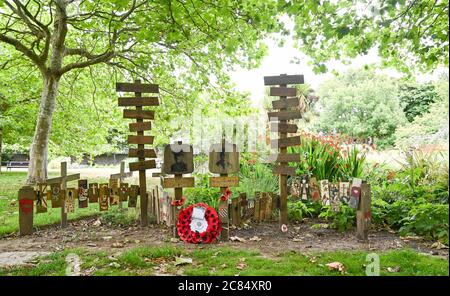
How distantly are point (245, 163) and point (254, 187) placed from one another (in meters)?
1.45

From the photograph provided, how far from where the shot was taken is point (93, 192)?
5816 mm

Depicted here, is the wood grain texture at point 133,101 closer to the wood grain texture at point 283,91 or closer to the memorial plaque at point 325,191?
the wood grain texture at point 283,91

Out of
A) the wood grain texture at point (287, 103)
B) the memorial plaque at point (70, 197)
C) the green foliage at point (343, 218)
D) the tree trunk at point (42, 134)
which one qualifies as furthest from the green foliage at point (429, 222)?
the tree trunk at point (42, 134)

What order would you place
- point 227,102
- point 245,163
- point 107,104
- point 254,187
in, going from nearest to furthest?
point 254,187 → point 245,163 → point 227,102 → point 107,104

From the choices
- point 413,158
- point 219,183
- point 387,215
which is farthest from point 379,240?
point 413,158

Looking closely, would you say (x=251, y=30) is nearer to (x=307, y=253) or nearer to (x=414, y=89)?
(x=307, y=253)

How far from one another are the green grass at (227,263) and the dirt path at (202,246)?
286 millimetres

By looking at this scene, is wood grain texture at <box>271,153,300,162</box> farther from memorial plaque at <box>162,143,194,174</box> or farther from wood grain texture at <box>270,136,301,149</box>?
memorial plaque at <box>162,143,194,174</box>

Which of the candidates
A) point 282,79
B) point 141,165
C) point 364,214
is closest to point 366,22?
point 282,79

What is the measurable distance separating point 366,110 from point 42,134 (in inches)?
778

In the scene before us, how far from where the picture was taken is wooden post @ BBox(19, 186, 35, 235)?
538 cm

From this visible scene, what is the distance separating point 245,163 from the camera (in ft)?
27.9

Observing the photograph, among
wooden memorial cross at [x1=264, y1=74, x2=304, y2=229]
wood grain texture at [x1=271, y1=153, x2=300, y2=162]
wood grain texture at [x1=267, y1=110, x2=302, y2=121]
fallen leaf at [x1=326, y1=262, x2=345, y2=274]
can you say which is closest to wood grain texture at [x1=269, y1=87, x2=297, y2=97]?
wooden memorial cross at [x1=264, y1=74, x2=304, y2=229]

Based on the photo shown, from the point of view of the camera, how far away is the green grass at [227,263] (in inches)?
152
